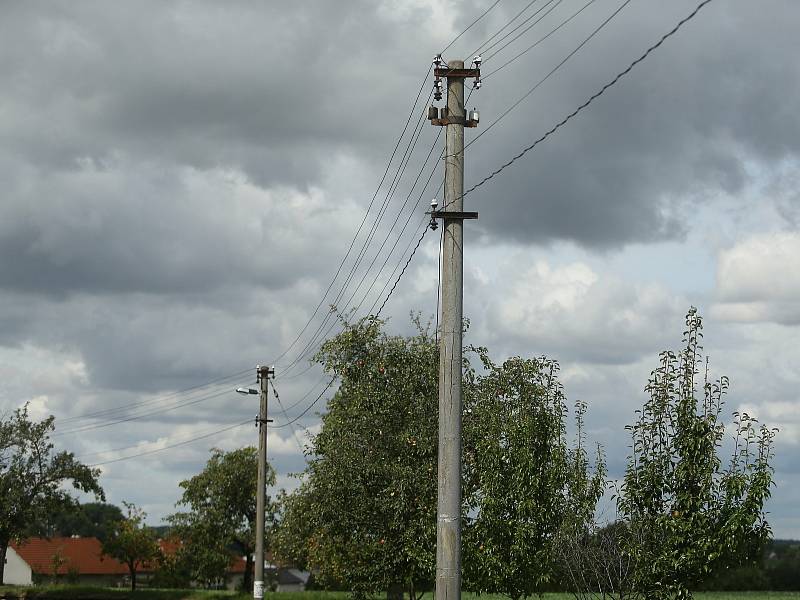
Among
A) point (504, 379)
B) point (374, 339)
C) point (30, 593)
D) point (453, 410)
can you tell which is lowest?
point (30, 593)

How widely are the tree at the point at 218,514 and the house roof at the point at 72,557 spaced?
3516 centimetres

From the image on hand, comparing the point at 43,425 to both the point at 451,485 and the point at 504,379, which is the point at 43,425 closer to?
the point at 504,379

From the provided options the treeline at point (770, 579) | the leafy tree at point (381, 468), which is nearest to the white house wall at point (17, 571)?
the treeline at point (770, 579)

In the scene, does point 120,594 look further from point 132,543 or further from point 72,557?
point 72,557

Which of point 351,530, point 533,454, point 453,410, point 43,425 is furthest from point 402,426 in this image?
point 43,425

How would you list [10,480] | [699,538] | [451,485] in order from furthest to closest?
[10,480] → [699,538] → [451,485]

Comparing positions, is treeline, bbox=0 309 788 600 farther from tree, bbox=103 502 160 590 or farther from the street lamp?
tree, bbox=103 502 160 590

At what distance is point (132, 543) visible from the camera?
96.1m

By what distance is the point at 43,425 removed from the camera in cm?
7669

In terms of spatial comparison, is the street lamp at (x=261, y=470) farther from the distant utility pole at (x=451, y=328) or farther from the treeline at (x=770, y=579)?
the treeline at (x=770, y=579)

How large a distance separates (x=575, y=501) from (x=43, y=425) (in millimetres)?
61675

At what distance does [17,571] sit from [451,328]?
117m

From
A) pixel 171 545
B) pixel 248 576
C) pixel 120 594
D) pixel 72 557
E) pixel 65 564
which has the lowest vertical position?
pixel 120 594

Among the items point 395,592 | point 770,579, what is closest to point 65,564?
point 770,579
